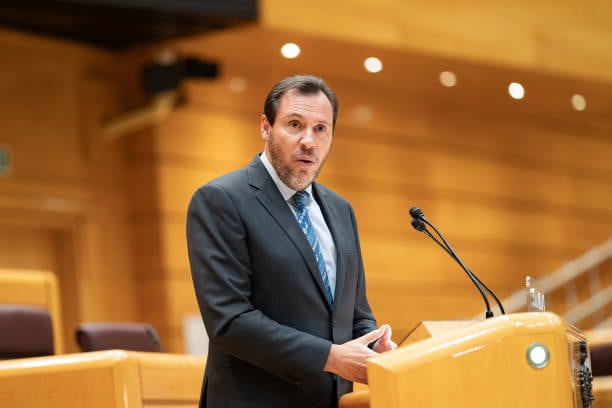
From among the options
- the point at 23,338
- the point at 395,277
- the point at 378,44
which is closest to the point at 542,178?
the point at 395,277

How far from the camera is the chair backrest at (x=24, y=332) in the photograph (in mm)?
2766

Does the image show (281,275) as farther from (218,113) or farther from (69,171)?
(218,113)

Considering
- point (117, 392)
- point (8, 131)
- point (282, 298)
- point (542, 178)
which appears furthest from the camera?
point (542, 178)

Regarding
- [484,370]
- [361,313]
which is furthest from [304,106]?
[484,370]

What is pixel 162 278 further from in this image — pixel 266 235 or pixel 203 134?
pixel 266 235

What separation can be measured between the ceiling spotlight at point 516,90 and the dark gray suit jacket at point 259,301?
4.58m

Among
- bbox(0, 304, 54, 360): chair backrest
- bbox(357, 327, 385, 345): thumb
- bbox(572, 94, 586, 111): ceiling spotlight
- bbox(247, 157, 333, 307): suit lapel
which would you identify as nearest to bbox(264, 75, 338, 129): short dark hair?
bbox(247, 157, 333, 307): suit lapel

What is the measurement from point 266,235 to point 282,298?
117mm

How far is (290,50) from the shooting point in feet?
17.7

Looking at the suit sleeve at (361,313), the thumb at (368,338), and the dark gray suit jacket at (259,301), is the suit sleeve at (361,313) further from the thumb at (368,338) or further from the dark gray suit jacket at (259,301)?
the thumb at (368,338)

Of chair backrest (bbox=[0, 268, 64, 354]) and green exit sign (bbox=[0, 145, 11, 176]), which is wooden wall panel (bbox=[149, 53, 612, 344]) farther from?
chair backrest (bbox=[0, 268, 64, 354])

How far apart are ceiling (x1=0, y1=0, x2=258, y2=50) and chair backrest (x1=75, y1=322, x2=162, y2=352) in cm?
193

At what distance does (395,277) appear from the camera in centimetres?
657

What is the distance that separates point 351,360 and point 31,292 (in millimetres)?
1457
